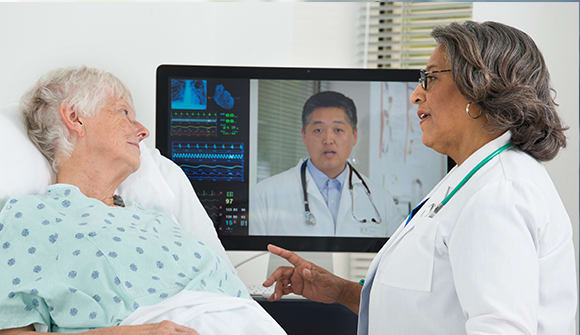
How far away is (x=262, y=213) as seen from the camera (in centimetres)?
188

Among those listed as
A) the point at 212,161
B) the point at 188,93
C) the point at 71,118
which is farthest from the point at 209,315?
the point at 188,93

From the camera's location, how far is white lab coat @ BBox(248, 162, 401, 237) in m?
1.88

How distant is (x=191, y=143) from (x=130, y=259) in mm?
665

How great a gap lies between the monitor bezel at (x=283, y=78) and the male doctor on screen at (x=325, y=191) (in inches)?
1.0

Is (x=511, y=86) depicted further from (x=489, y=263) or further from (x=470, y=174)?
(x=489, y=263)

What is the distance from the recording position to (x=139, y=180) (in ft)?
5.38

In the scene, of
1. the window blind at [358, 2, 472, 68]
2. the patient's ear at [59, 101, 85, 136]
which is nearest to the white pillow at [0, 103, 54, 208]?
the patient's ear at [59, 101, 85, 136]

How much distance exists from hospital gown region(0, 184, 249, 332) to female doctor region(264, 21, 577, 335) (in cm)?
44

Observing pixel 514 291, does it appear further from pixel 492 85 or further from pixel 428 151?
pixel 428 151

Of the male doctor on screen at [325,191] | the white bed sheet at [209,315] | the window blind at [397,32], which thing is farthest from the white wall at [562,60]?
the white bed sheet at [209,315]

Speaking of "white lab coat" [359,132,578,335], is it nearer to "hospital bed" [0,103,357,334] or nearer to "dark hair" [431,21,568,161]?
"dark hair" [431,21,568,161]

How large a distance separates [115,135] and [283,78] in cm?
59

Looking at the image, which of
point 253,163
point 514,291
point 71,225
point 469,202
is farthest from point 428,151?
point 71,225

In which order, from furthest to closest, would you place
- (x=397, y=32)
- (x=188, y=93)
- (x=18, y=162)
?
(x=397, y=32) < (x=188, y=93) < (x=18, y=162)
